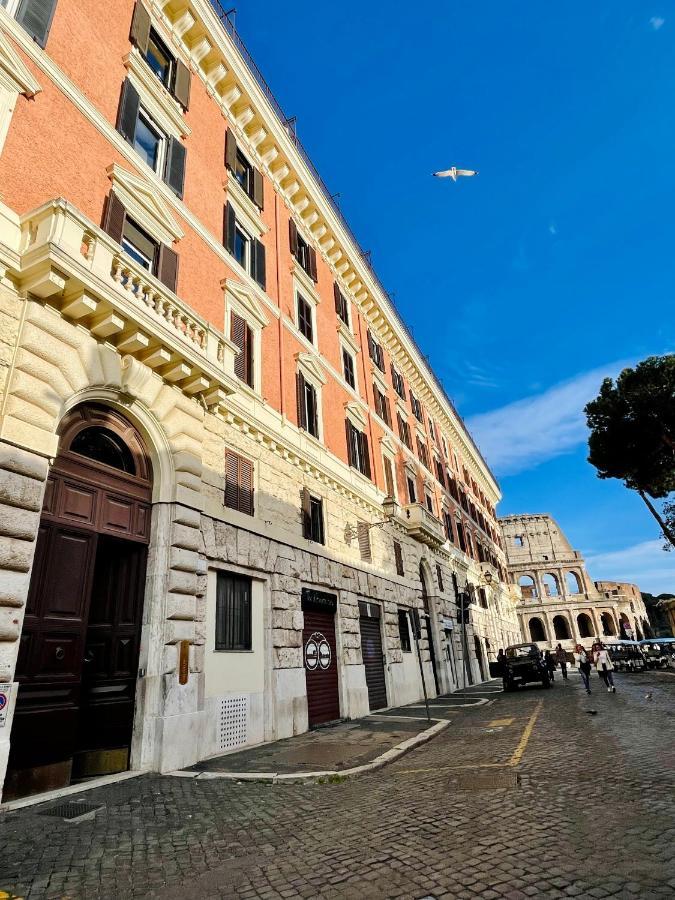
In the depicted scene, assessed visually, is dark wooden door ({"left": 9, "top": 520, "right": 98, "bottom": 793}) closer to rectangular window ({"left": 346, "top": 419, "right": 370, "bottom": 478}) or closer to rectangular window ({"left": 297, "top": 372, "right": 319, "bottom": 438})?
rectangular window ({"left": 297, "top": 372, "right": 319, "bottom": 438})

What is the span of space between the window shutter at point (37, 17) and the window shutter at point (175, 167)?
2.97 m

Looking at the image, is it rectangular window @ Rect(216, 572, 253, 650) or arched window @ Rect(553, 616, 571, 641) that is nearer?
rectangular window @ Rect(216, 572, 253, 650)

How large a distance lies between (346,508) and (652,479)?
67.9ft

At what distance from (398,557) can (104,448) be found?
1359 cm

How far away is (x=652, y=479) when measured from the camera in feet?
90.9

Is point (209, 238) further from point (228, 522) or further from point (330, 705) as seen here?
point (330, 705)

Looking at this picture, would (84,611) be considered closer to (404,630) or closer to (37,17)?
(37,17)

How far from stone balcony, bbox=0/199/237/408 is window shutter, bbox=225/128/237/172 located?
275 inches

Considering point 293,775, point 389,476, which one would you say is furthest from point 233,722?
point 389,476

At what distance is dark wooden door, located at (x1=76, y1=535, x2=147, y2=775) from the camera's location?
7.16 m

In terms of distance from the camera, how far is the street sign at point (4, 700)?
18.1ft

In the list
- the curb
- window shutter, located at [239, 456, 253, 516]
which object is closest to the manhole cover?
the curb

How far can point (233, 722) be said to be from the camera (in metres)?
9.17

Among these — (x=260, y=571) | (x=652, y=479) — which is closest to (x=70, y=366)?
(x=260, y=571)
